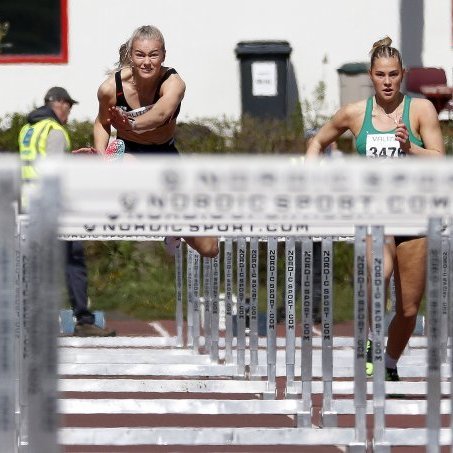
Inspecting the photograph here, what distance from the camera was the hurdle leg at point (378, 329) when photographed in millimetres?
6547

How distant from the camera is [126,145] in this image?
8898 millimetres

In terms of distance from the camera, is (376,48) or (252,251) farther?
(252,251)

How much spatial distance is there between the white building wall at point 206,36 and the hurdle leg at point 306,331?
10.7m

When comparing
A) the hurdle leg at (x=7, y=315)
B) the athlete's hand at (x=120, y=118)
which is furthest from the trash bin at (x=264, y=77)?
the hurdle leg at (x=7, y=315)

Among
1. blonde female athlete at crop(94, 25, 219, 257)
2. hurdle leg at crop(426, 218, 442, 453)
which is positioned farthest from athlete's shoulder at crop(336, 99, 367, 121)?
hurdle leg at crop(426, 218, 442, 453)

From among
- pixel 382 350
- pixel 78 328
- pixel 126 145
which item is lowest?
pixel 78 328

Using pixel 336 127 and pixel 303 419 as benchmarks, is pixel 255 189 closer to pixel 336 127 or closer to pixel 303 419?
pixel 303 419

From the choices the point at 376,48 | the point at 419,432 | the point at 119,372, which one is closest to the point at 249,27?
the point at 119,372

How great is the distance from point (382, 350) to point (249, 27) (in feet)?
40.4

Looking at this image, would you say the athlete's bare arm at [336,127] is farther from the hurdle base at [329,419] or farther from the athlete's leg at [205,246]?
the hurdle base at [329,419]

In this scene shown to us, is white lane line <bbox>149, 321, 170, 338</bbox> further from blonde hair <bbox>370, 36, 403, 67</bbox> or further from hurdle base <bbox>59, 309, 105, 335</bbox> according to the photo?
blonde hair <bbox>370, 36, 403, 67</bbox>

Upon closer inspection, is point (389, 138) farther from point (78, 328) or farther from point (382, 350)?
→ point (78, 328)

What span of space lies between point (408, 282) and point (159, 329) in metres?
5.66

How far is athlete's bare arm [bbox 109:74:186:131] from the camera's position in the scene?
28.1ft
